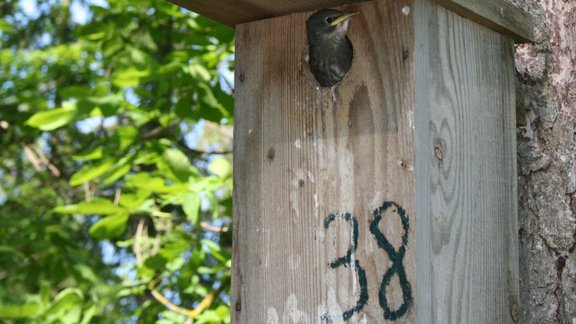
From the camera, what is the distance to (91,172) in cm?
307

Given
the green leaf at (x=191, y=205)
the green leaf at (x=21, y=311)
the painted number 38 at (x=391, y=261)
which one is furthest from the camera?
the green leaf at (x=21, y=311)

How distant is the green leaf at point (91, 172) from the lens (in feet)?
10.0

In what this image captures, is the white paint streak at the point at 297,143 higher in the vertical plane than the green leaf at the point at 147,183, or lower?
higher

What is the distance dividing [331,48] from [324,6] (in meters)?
0.11

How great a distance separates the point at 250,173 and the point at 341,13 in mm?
398

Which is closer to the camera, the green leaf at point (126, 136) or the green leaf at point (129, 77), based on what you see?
the green leaf at point (129, 77)

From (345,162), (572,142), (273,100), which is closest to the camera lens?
(345,162)

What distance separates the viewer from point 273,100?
176 cm

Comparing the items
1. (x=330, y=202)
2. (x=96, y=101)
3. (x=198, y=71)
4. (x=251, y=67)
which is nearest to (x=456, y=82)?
(x=330, y=202)

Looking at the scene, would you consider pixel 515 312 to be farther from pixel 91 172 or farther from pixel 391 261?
pixel 91 172

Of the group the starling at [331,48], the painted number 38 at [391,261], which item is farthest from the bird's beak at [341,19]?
the painted number 38 at [391,261]

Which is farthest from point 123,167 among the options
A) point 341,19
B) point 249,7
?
point 341,19

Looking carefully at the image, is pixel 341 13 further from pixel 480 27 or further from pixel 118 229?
pixel 118 229

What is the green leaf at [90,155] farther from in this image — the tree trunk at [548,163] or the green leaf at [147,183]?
the tree trunk at [548,163]
